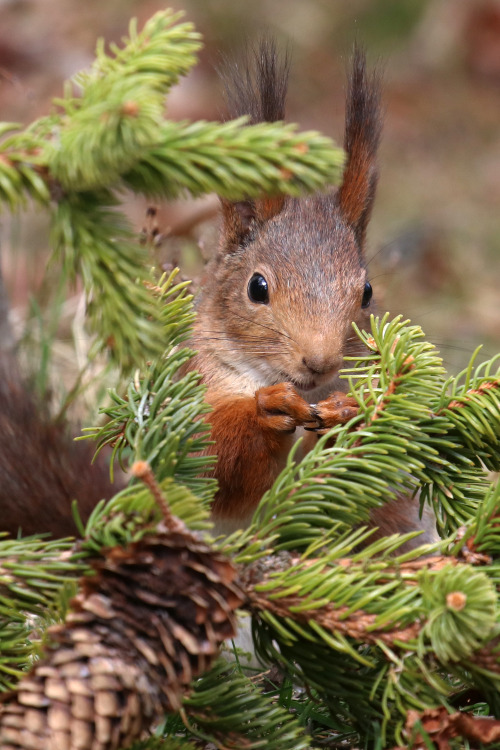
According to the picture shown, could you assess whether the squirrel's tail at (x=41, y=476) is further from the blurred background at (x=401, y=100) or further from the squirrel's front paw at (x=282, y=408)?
the blurred background at (x=401, y=100)

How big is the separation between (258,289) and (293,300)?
0.27 feet

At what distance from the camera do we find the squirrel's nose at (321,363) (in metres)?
1.17

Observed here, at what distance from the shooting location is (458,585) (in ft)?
2.16

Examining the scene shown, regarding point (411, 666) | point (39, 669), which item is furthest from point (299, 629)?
point (39, 669)

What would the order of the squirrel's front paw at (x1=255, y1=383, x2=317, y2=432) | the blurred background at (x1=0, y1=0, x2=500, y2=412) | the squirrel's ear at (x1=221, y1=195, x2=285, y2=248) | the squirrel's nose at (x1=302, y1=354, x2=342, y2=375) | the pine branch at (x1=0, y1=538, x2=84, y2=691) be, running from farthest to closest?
the blurred background at (x1=0, y1=0, x2=500, y2=412)
the squirrel's ear at (x1=221, y1=195, x2=285, y2=248)
the squirrel's nose at (x1=302, y1=354, x2=342, y2=375)
the squirrel's front paw at (x1=255, y1=383, x2=317, y2=432)
the pine branch at (x1=0, y1=538, x2=84, y2=691)

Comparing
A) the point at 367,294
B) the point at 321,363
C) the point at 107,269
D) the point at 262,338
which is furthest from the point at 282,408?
the point at 107,269

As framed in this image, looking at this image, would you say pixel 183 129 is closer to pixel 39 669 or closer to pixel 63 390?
pixel 39 669

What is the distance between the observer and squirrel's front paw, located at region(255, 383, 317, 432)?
1045mm

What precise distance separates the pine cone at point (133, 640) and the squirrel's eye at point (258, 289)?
70cm

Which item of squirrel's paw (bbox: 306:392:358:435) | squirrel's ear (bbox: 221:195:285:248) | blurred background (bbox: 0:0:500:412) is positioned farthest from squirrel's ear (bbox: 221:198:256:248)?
blurred background (bbox: 0:0:500:412)

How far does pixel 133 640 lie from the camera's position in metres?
0.66

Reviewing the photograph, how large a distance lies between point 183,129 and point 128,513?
0.29 meters

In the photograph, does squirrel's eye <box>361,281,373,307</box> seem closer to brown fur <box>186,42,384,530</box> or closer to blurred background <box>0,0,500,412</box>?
brown fur <box>186,42,384,530</box>

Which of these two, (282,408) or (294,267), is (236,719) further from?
(294,267)
